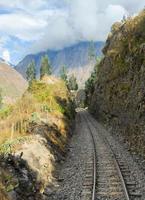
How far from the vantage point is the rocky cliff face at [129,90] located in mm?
33147

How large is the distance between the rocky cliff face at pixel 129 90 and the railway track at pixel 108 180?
3297mm

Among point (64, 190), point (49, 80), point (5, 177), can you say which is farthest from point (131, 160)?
point (49, 80)

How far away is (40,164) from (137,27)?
30.0 m

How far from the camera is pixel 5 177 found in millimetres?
16359

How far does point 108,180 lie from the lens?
20.6 metres

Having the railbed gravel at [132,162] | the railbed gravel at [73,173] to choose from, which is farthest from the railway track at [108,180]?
the railbed gravel at [73,173]

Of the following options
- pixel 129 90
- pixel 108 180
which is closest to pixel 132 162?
pixel 108 180

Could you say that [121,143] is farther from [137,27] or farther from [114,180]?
[137,27]

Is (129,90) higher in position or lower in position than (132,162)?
higher

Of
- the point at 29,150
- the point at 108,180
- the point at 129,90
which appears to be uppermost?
the point at 129,90

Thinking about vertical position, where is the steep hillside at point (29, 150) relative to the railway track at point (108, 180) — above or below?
above

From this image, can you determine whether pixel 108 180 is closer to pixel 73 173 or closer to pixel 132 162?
pixel 73 173

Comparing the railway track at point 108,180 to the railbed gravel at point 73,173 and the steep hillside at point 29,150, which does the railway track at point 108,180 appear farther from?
the steep hillside at point 29,150

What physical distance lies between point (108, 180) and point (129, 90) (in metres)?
22.4
